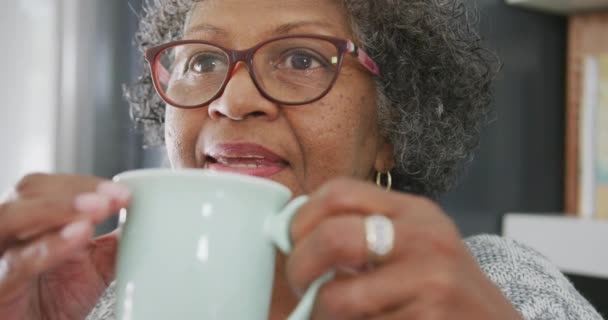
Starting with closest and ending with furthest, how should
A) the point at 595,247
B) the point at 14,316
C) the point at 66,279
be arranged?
1. the point at 14,316
2. the point at 66,279
3. the point at 595,247

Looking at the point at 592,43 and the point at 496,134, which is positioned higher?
the point at 592,43

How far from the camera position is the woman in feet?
1.87

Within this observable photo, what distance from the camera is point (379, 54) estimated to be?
3.97 feet

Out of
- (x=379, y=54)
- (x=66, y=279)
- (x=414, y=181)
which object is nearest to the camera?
(x=66, y=279)

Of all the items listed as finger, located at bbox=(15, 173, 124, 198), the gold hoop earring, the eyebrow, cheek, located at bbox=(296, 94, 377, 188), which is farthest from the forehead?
finger, located at bbox=(15, 173, 124, 198)

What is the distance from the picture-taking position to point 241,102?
106 centimetres

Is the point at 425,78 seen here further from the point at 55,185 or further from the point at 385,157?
the point at 55,185

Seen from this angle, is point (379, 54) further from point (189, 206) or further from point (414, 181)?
point (189, 206)

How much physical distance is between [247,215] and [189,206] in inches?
2.0

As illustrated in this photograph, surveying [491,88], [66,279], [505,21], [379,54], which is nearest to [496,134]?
[505,21]

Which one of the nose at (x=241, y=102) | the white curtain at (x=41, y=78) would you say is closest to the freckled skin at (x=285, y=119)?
the nose at (x=241, y=102)

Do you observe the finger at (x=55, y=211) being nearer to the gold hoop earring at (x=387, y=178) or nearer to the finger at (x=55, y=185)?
the finger at (x=55, y=185)

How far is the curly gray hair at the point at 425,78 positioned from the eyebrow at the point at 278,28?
3.1 inches

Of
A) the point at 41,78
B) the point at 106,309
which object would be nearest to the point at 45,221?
the point at 106,309
